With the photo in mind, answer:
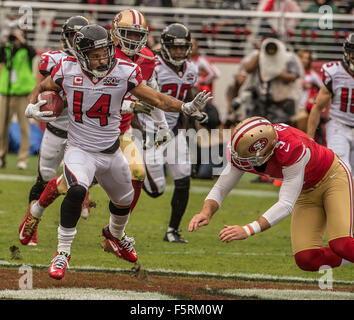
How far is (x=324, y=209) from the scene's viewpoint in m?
5.22

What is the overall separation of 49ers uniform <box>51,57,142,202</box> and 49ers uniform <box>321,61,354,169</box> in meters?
2.28

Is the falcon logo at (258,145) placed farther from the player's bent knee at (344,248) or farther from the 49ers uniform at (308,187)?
the player's bent knee at (344,248)

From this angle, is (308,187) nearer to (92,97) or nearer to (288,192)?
(288,192)

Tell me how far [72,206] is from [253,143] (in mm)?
1207

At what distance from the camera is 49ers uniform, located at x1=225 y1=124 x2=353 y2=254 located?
473 cm

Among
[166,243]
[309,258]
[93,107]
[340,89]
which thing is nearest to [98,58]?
[93,107]

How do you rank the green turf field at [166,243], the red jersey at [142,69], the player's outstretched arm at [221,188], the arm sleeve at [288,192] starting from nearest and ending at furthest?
the arm sleeve at [288,192]
the player's outstretched arm at [221,188]
the green turf field at [166,243]
the red jersey at [142,69]

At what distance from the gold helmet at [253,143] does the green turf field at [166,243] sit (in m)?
1.44

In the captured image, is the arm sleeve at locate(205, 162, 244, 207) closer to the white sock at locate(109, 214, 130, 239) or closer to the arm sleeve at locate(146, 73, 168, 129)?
the white sock at locate(109, 214, 130, 239)

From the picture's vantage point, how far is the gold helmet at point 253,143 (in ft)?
15.3

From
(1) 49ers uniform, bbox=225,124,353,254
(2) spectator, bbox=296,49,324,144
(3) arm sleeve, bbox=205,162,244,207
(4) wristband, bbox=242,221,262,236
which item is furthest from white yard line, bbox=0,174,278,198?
(4) wristband, bbox=242,221,262,236

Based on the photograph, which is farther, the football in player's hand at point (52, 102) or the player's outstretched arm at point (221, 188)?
the football in player's hand at point (52, 102)

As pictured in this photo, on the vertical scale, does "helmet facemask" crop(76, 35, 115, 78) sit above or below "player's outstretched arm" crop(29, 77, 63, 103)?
above

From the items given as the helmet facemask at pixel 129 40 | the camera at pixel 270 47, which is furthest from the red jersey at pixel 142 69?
the camera at pixel 270 47
